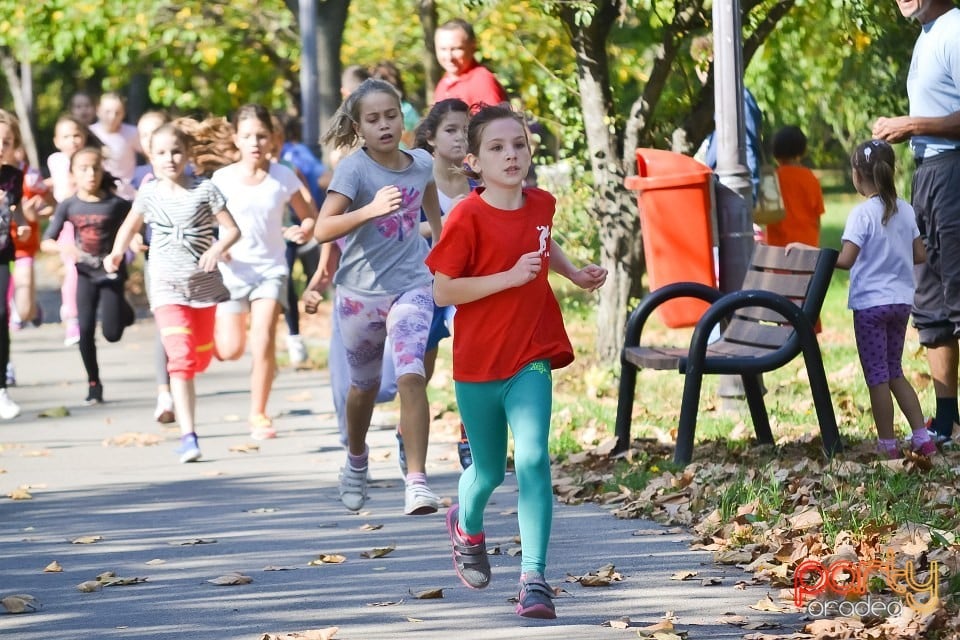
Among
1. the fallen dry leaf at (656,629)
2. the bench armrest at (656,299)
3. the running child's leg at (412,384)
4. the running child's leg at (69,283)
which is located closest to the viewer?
the fallen dry leaf at (656,629)

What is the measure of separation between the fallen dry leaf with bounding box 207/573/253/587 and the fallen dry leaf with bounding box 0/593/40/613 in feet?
2.16

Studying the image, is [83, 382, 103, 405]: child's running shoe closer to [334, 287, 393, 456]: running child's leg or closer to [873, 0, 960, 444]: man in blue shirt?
[334, 287, 393, 456]: running child's leg

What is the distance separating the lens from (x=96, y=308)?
11852mm

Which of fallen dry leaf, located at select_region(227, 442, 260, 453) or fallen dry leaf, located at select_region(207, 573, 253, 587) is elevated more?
fallen dry leaf, located at select_region(207, 573, 253, 587)

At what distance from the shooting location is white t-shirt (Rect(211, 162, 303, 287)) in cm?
1014

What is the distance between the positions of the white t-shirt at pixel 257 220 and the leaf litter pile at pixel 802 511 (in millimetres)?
2491

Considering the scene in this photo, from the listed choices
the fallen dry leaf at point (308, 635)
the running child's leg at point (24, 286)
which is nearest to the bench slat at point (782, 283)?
the fallen dry leaf at point (308, 635)

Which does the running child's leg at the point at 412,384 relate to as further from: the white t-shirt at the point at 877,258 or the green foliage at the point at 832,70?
the green foliage at the point at 832,70

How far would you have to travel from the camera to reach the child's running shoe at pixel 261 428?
10.1 m

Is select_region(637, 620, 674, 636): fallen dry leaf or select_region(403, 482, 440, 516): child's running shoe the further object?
select_region(403, 482, 440, 516): child's running shoe

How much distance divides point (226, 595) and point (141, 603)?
30 cm

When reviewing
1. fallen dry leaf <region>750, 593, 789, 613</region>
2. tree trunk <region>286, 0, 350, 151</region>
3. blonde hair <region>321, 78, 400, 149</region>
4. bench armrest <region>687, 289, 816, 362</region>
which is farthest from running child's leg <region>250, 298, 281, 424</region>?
tree trunk <region>286, 0, 350, 151</region>

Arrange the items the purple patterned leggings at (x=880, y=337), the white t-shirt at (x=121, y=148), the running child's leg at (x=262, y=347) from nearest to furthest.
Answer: the purple patterned leggings at (x=880, y=337) → the running child's leg at (x=262, y=347) → the white t-shirt at (x=121, y=148)

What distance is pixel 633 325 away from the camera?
28.1ft
